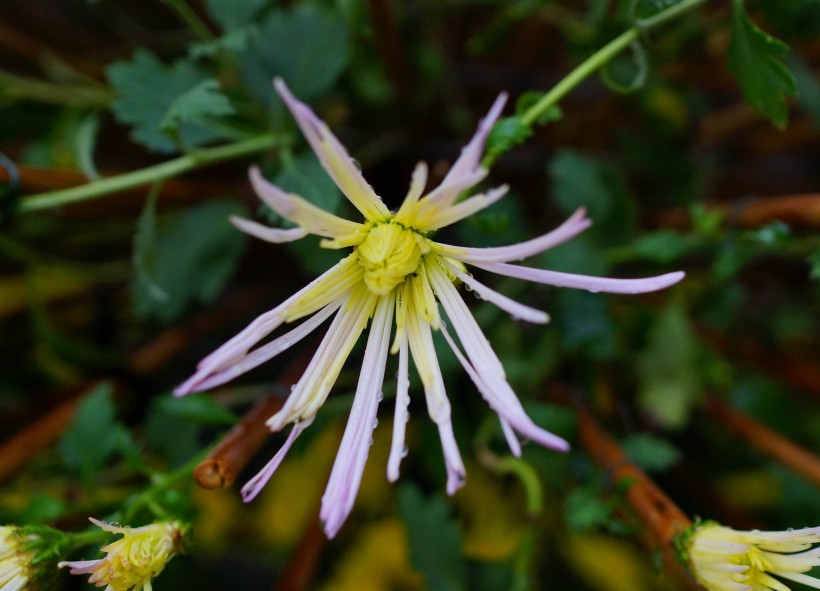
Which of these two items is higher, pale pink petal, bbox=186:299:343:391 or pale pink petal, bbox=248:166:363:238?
pale pink petal, bbox=248:166:363:238

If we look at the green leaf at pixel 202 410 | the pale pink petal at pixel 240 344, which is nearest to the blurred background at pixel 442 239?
the green leaf at pixel 202 410

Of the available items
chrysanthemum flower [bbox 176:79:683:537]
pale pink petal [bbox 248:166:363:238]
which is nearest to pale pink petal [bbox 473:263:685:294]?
chrysanthemum flower [bbox 176:79:683:537]

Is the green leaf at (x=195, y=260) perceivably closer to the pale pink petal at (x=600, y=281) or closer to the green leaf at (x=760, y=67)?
the pale pink petal at (x=600, y=281)

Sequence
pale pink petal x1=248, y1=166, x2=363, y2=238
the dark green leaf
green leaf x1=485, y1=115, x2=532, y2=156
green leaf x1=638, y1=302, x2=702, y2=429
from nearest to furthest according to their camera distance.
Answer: pale pink petal x1=248, y1=166, x2=363, y2=238 → green leaf x1=485, y1=115, x2=532, y2=156 → the dark green leaf → green leaf x1=638, y1=302, x2=702, y2=429

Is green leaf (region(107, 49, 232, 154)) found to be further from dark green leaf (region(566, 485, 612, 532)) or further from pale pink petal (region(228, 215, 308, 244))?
dark green leaf (region(566, 485, 612, 532))

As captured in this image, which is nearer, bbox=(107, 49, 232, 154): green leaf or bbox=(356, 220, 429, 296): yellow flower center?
bbox=(356, 220, 429, 296): yellow flower center

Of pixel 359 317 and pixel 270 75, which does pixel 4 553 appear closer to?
pixel 359 317
